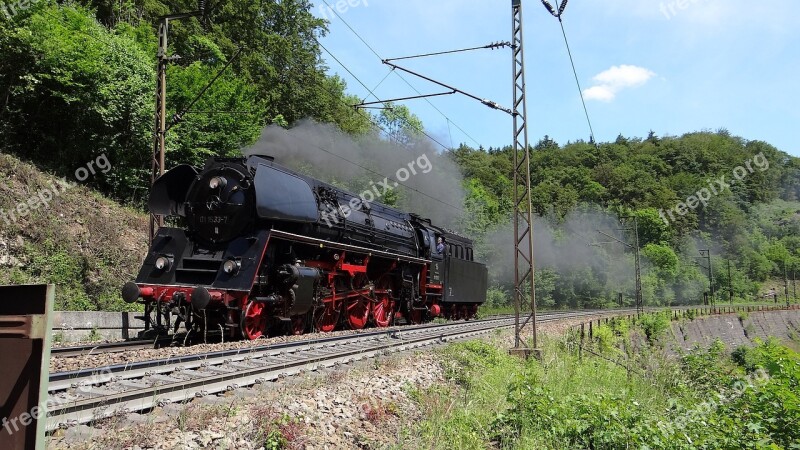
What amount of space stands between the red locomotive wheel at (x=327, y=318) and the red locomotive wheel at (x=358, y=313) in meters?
0.76

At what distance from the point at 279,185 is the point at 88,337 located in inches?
194

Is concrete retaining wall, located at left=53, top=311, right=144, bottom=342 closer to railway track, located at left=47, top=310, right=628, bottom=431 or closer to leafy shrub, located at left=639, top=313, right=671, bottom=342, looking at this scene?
railway track, located at left=47, top=310, right=628, bottom=431

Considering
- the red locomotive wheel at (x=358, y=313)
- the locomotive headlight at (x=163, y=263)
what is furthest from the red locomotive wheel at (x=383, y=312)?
the locomotive headlight at (x=163, y=263)

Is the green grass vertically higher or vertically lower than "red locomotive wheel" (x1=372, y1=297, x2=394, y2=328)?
lower

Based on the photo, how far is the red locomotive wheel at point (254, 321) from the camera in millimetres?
10219

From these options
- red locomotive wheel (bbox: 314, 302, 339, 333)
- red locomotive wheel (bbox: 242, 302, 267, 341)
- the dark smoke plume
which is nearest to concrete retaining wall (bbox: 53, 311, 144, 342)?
red locomotive wheel (bbox: 242, 302, 267, 341)

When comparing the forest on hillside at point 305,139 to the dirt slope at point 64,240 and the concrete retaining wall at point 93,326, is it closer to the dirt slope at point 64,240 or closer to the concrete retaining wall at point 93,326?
the dirt slope at point 64,240

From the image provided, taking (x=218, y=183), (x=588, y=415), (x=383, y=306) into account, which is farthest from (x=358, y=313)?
(x=588, y=415)

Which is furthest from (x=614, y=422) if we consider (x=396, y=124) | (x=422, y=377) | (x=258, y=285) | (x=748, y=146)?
(x=748, y=146)

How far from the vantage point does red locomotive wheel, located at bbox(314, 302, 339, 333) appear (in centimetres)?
1276

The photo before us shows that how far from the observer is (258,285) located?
1042cm

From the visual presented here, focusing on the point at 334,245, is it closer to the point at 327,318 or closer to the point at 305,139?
the point at 327,318

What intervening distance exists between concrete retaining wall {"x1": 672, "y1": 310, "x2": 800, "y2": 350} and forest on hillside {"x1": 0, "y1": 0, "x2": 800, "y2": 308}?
867 centimetres

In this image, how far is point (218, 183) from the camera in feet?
35.6
